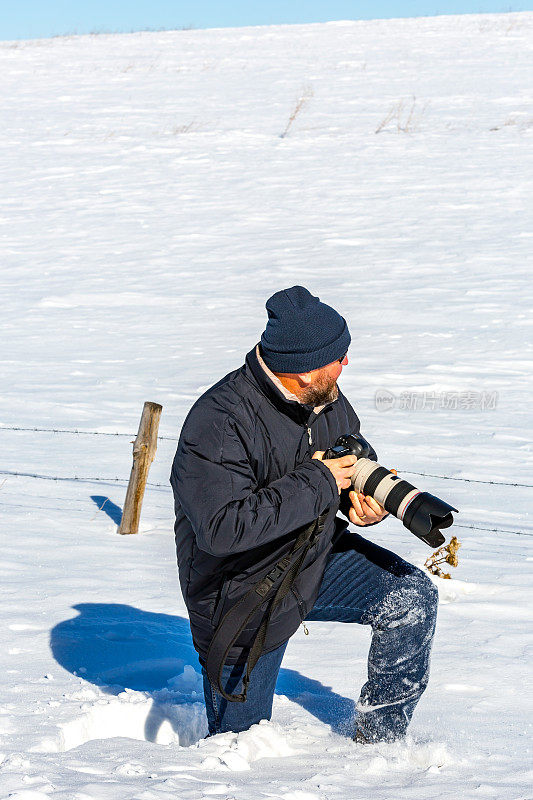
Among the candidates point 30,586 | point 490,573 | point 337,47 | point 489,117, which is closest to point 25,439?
point 30,586

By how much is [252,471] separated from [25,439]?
16.3 ft

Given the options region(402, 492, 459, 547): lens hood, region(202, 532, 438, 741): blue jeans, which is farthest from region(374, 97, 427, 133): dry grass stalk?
region(402, 492, 459, 547): lens hood

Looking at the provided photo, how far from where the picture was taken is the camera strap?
109 inches

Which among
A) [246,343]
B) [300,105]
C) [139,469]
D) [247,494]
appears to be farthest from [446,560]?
[300,105]

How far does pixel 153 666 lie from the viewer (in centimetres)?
387

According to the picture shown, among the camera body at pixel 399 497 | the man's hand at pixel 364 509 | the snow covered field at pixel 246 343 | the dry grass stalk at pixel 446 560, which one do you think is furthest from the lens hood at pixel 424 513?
Answer: the dry grass stalk at pixel 446 560

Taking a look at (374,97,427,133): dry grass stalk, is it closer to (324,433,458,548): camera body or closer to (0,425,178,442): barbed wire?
(0,425,178,442): barbed wire

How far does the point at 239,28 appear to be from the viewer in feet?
96.0

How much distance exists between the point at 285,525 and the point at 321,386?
1.45 feet

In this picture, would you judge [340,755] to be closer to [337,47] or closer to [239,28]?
[337,47]

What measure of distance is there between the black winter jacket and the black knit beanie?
3.5 inches

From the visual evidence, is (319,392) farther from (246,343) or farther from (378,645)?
(246,343)

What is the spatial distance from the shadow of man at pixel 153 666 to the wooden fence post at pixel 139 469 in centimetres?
115

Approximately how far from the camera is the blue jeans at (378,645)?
2.96m
